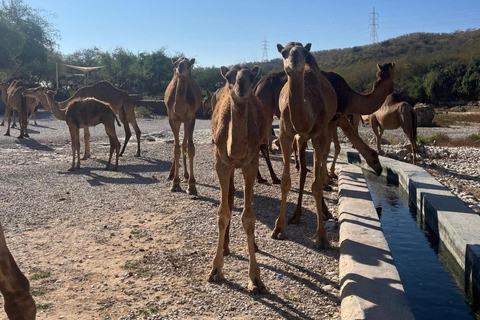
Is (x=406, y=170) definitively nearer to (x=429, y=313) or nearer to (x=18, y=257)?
A: (x=429, y=313)

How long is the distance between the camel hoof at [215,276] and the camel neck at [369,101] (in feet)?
14.6

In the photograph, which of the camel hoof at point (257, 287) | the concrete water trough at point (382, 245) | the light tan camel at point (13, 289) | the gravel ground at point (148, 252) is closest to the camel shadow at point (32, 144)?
the gravel ground at point (148, 252)

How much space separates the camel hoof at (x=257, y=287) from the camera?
4469 mm

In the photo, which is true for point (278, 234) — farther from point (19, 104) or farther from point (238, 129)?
point (19, 104)

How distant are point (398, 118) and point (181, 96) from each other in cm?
762

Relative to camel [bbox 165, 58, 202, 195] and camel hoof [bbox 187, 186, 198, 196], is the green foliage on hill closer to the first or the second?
camel [bbox 165, 58, 202, 195]

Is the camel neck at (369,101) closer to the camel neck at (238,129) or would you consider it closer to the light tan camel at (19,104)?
the camel neck at (238,129)

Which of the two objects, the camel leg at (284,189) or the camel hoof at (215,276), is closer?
the camel hoof at (215,276)

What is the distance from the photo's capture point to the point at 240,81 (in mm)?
4254

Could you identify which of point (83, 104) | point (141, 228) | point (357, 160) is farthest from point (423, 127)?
point (141, 228)

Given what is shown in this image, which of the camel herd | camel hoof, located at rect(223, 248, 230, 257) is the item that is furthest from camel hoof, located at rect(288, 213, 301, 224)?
camel hoof, located at rect(223, 248, 230, 257)

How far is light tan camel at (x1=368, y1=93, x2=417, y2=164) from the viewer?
12.9 m

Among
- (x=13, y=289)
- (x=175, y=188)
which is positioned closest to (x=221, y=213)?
(x=13, y=289)

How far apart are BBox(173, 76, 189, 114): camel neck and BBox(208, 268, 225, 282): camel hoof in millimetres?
4860
